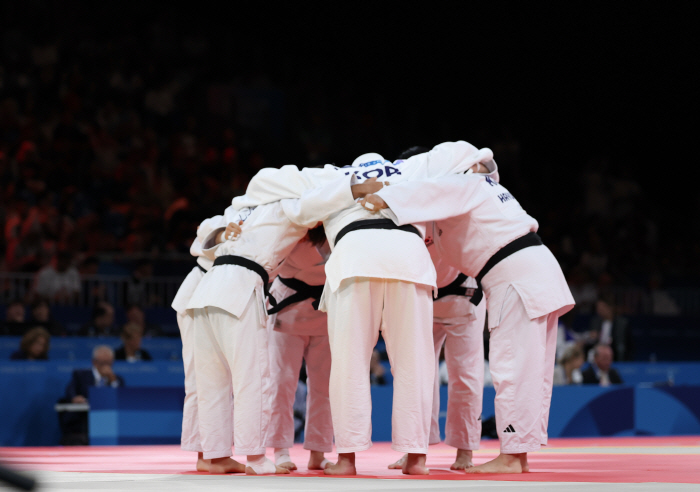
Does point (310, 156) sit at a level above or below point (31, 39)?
below

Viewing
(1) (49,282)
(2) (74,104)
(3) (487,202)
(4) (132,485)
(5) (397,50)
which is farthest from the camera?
(5) (397,50)

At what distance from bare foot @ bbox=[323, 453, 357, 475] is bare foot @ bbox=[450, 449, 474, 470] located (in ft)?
2.25

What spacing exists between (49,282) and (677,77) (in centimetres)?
1007

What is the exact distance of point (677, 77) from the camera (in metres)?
14.1

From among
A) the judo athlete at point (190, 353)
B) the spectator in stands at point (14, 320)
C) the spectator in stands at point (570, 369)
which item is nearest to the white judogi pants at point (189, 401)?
the judo athlete at point (190, 353)

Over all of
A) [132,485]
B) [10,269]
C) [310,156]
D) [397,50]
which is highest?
[397,50]

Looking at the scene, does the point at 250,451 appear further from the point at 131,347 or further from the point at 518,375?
the point at 131,347

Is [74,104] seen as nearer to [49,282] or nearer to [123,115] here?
[123,115]

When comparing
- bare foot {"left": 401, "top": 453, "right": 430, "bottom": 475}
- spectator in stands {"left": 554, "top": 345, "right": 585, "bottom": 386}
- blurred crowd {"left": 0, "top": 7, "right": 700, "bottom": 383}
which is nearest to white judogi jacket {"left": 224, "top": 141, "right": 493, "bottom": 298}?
bare foot {"left": 401, "top": 453, "right": 430, "bottom": 475}

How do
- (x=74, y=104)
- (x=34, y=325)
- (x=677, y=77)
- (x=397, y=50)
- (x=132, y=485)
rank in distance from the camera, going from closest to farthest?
(x=132, y=485), (x=34, y=325), (x=74, y=104), (x=677, y=77), (x=397, y=50)

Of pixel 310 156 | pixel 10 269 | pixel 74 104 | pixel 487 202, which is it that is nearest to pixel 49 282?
pixel 10 269

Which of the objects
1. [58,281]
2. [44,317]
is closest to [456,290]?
[44,317]

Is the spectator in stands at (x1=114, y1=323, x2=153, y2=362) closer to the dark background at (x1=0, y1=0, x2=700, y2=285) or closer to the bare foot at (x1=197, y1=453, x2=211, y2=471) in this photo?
the bare foot at (x1=197, y1=453, x2=211, y2=471)

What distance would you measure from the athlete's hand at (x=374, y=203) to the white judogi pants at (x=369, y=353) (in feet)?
1.10
